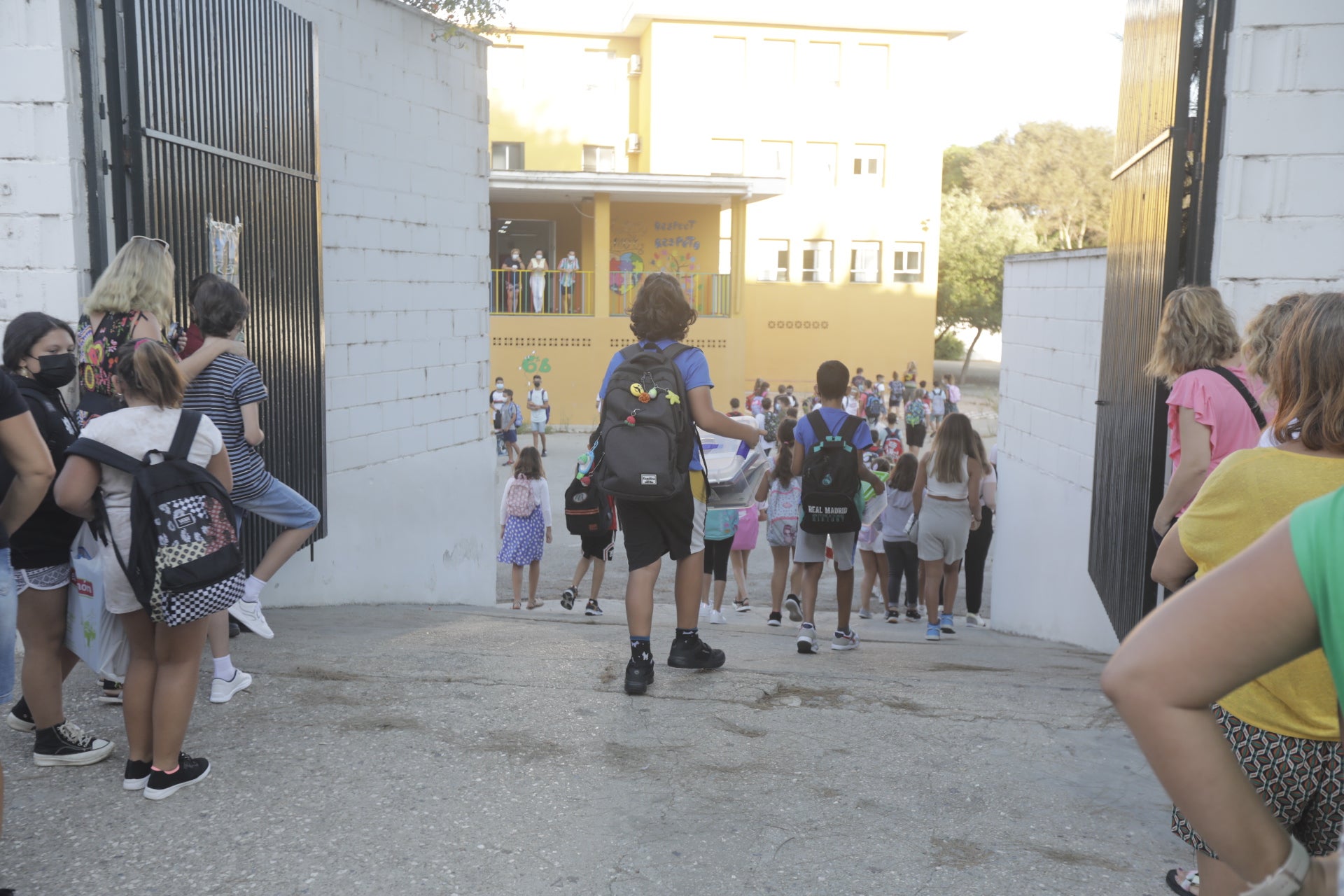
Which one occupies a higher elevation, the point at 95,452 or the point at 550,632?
the point at 95,452

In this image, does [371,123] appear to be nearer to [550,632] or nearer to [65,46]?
[65,46]

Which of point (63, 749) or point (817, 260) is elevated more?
point (817, 260)

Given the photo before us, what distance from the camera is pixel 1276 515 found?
7.45 feet

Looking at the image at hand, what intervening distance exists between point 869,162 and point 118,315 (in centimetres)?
3356

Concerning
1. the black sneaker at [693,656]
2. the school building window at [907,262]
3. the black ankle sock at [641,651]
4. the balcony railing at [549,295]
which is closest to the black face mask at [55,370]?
the black ankle sock at [641,651]

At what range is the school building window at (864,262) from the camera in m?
35.9

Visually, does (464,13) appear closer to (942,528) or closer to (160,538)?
(942,528)

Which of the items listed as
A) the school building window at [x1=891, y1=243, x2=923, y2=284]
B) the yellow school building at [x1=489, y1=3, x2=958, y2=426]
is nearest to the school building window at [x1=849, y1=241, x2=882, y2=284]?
the yellow school building at [x1=489, y1=3, x2=958, y2=426]

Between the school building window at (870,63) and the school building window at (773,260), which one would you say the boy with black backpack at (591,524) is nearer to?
the school building window at (773,260)

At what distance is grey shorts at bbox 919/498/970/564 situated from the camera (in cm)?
847

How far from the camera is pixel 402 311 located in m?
8.59

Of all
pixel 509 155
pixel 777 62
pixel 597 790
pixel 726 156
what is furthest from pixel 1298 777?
pixel 777 62

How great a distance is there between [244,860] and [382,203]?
5.92 metres

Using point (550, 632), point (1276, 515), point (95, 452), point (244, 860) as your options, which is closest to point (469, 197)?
point (550, 632)
